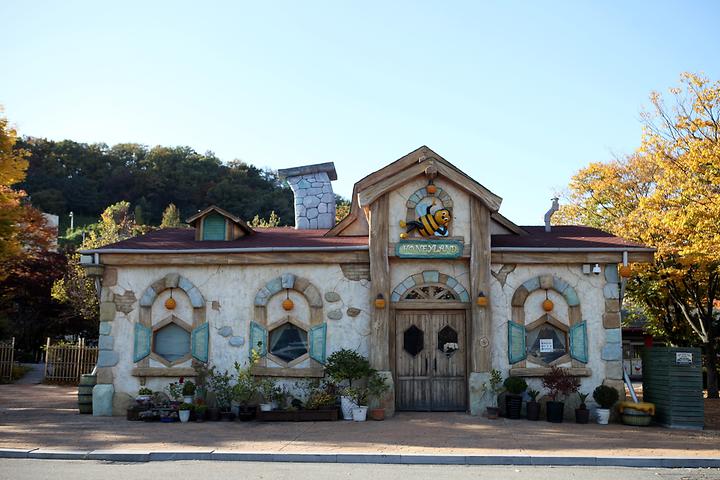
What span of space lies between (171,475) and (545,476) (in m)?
4.82

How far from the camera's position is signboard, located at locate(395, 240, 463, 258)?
14422mm

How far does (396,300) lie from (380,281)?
0.62 m

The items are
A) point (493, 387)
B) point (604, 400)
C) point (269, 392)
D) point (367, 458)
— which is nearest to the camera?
point (367, 458)

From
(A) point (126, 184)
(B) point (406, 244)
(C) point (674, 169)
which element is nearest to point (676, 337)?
(C) point (674, 169)

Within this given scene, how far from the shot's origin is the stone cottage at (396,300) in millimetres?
14430

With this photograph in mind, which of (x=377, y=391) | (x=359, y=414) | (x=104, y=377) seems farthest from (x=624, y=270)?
(x=104, y=377)

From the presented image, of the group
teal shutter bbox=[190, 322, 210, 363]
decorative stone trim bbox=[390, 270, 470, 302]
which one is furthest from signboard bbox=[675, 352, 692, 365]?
teal shutter bbox=[190, 322, 210, 363]

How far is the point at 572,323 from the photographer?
1450 centimetres

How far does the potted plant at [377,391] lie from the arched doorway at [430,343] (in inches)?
33.0

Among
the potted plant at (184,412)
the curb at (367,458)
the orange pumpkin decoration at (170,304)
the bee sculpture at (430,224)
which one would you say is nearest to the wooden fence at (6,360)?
the orange pumpkin decoration at (170,304)

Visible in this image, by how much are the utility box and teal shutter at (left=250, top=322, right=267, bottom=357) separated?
27.4ft

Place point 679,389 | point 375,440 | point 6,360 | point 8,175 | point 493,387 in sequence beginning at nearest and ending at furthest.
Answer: point 375,440
point 679,389
point 493,387
point 8,175
point 6,360

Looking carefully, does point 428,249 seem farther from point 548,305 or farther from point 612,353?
point 612,353

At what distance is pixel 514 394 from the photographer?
13828mm
